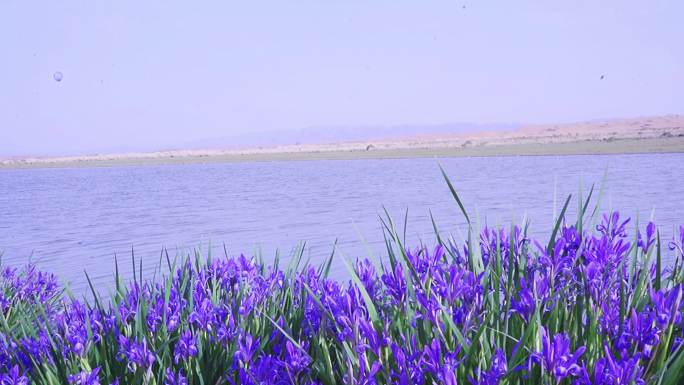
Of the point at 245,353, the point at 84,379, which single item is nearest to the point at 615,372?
the point at 245,353

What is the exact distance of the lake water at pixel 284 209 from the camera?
9.74m

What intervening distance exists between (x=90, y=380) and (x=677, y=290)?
57.6 inches

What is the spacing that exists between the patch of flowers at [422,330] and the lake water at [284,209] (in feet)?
7.46

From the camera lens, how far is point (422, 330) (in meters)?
2.21

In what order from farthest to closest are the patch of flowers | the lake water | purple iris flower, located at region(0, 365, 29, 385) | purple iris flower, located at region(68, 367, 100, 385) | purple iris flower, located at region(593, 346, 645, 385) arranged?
the lake water, purple iris flower, located at region(0, 365, 29, 385), purple iris flower, located at region(68, 367, 100, 385), the patch of flowers, purple iris flower, located at region(593, 346, 645, 385)

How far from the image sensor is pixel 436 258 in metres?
2.34

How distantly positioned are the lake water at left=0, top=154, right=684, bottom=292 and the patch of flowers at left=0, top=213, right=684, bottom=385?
227 centimetres

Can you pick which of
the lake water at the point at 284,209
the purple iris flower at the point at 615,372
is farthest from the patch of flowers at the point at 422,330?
the lake water at the point at 284,209

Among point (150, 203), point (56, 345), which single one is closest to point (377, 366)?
point (56, 345)

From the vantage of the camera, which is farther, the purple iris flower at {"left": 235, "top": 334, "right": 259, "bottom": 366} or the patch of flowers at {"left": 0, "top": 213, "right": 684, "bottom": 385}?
the purple iris flower at {"left": 235, "top": 334, "right": 259, "bottom": 366}

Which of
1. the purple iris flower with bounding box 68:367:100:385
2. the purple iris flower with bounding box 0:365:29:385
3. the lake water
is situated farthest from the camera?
the lake water

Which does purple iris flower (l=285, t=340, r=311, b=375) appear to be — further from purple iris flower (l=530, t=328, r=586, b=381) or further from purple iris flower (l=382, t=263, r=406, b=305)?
purple iris flower (l=530, t=328, r=586, b=381)

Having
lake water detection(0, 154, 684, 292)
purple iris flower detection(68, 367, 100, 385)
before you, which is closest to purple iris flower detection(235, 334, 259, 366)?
purple iris flower detection(68, 367, 100, 385)

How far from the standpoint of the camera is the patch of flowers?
6.09 feet
